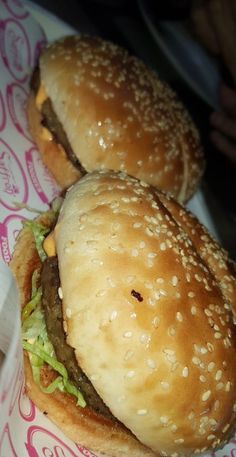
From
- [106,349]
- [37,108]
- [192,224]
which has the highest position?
[37,108]

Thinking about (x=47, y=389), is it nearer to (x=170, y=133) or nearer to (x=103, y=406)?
(x=103, y=406)

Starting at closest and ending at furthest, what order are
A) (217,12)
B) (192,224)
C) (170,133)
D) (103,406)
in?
(103,406) → (192,224) → (170,133) → (217,12)

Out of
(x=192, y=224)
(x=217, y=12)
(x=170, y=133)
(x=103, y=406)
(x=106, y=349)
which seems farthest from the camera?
(x=217, y=12)

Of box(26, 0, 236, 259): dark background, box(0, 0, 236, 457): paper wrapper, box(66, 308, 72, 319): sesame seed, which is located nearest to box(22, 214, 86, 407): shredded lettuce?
box(0, 0, 236, 457): paper wrapper

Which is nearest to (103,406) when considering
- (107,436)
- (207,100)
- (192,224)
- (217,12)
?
(107,436)

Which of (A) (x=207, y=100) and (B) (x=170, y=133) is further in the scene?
(A) (x=207, y=100)

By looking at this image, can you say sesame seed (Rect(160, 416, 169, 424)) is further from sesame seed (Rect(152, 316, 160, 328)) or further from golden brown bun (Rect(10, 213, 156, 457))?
sesame seed (Rect(152, 316, 160, 328))

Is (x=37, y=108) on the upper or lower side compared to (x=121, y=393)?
upper
